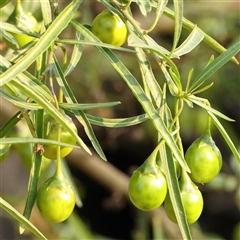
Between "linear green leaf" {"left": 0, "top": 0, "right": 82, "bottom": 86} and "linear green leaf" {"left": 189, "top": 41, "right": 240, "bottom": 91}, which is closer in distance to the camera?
"linear green leaf" {"left": 0, "top": 0, "right": 82, "bottom": 86}

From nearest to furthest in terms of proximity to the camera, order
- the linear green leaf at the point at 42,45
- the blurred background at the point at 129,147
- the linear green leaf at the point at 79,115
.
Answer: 1. the linear green leaf at the point at 42,45
2. the linear green leaf at the point at 79,115
3. the blurred background at the point at 129,147

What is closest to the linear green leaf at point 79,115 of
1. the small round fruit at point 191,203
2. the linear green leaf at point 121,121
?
the linear green leaf at point 121,121

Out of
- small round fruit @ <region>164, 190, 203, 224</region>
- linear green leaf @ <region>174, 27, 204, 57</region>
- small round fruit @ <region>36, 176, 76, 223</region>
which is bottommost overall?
small round fruit @ <region>36, 176, 76, 223</region>

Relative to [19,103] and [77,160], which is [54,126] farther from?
[77,160]

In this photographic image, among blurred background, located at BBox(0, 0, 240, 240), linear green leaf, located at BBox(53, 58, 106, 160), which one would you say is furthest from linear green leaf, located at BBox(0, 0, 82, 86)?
blurred background, located at BBox(0, 0, 240, 240)

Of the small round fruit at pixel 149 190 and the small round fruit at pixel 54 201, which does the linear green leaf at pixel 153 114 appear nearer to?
the small round fruit at pixel 149 190

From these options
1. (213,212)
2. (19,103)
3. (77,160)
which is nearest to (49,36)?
(19,103)

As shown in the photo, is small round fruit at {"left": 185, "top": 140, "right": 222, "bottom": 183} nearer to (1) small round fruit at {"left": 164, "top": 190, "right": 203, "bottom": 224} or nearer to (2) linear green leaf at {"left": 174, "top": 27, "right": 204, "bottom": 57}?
(1) small round fruit at {"left": 164, "top": 190, "right": 203, "bottom": 224}
